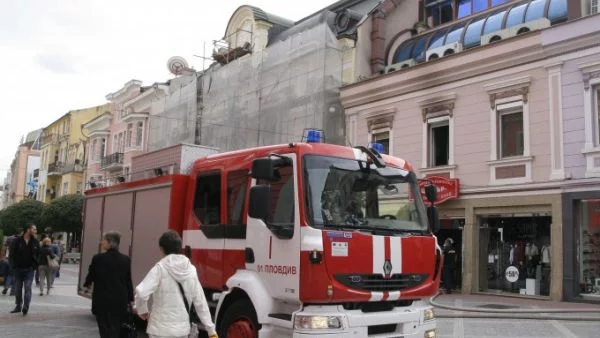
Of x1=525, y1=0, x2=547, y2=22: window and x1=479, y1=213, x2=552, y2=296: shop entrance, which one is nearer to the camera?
x1=479, y1=213, x2=552, y2=296: shop entrance

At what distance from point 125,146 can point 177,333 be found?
3662 centimetres

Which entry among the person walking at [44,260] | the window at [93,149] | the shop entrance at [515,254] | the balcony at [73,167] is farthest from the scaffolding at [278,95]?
the balcony at [73,167]

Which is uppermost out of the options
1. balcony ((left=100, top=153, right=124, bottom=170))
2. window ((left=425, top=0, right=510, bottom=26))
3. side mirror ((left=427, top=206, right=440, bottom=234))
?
window ((left=425, top=0, right=510, bottom=26))

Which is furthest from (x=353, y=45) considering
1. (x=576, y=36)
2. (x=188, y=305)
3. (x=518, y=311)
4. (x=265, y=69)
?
(x=188, y=305)

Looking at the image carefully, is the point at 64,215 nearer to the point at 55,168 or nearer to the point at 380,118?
the point at 55,168

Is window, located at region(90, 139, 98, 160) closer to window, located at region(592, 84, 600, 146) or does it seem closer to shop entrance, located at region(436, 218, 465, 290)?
shop entrance, located at region(436, 218, 465, 290)

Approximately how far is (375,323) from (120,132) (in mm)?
38436

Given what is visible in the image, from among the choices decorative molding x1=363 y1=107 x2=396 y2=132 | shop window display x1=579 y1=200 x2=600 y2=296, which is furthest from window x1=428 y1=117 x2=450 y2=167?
shop window display x1=579 y1=200 x2=600 y2=296

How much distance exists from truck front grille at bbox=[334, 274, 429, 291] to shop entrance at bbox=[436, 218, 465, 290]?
12.1 metres

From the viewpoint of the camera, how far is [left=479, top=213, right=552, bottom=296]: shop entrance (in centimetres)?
1655

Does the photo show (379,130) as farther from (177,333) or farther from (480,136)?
(177,333)

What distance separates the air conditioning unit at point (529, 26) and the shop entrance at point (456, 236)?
603 centimetres

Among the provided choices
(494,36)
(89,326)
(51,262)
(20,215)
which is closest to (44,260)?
(51,262)

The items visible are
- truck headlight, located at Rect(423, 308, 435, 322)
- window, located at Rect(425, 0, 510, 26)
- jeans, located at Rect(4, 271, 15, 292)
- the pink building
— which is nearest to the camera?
truck headlight, located at Rect(423, 308, 435, 322)
